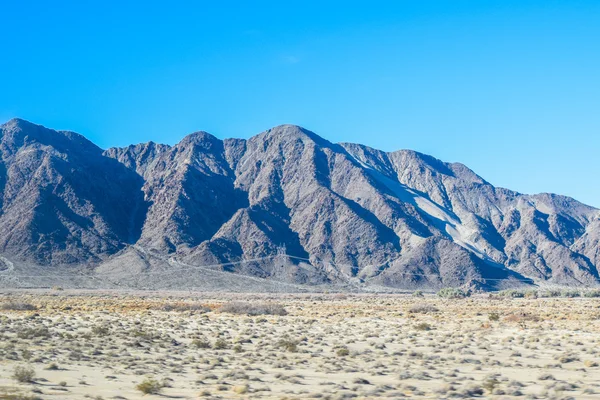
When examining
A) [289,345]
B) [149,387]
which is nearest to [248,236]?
[289,345]

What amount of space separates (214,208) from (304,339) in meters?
155

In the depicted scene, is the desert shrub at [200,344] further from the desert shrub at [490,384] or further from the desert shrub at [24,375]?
the desert shrub at [490,384]

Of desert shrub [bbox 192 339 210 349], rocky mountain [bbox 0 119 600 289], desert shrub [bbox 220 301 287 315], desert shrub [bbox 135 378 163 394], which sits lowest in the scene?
desert shrub [bbox 220 301 287 315]

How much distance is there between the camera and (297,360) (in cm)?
2484

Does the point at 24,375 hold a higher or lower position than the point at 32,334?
higher

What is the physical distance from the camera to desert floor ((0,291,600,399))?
60.4 feet

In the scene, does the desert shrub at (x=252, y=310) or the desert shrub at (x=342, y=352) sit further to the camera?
the desert shrub at (x=252, y=310)

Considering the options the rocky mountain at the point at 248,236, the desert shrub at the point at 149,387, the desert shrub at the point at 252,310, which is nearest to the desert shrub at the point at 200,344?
the desert shrub at the point at 149,387

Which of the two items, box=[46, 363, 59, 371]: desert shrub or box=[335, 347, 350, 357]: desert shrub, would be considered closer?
box=[46, 363, 59, 371]: desert shrub

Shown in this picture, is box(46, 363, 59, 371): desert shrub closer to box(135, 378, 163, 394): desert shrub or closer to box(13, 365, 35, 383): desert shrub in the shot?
box(13, 365, 35, 383): desert shrub

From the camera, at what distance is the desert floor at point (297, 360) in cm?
1842

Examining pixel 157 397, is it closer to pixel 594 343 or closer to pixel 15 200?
pixel 594 343

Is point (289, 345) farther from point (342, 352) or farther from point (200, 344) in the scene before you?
point (200, 344)

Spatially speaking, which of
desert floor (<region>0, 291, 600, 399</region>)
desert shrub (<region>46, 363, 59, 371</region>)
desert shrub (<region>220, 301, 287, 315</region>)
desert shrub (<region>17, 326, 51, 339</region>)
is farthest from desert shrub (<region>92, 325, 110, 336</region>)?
desert shrub (<region>220, 301, 287, 315</region>)
